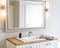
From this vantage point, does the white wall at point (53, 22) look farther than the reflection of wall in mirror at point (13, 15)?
Yes

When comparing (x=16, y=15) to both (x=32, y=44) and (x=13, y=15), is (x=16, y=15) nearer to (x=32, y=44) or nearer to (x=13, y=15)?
(x=13, y=15)

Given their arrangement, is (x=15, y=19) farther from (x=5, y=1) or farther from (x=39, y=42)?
(x=39, y=42)

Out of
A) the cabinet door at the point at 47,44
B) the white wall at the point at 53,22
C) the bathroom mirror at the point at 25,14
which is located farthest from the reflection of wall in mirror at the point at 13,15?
the cabinet door at the point at 47,44

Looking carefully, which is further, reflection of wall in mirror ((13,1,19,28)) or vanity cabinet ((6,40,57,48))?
reflection of wall in mirror ((13,1,19,28))

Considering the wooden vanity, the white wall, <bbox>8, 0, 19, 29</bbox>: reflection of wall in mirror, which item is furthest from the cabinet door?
<bbox>8, 0, 19, 29</bbox>: reflection of wall in mirror

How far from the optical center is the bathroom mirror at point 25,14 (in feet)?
10.0

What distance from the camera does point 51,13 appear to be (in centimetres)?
366

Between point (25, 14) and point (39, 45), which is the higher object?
point (25, 14)

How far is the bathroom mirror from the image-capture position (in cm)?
305

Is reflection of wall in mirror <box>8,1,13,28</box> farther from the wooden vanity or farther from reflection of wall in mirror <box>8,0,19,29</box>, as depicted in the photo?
the wooden vanity

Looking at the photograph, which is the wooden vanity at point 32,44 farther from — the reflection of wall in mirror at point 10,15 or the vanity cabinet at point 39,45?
the reflection of wall in mirror at point 10,15

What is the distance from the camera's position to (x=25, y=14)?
3.24 meters

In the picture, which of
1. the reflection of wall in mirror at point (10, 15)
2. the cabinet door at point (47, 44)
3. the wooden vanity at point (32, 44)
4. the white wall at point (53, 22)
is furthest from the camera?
the white wall at point (53, 22)

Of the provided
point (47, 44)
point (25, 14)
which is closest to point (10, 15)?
point (25, 14)
